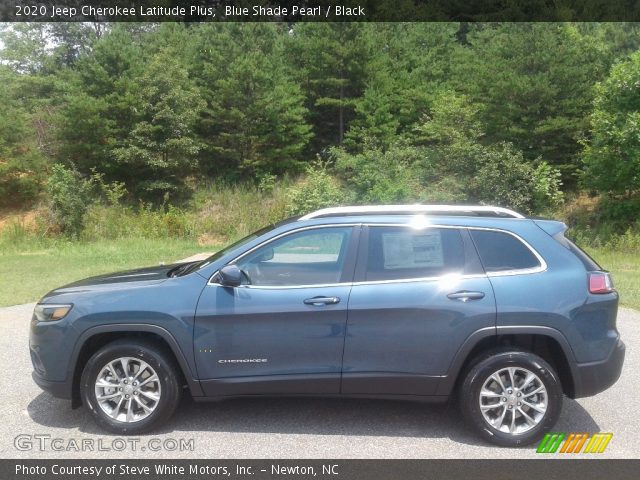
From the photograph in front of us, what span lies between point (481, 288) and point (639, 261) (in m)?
12.2

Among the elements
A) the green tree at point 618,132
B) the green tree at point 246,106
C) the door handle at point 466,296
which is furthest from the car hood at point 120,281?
the green tree at point 246,106

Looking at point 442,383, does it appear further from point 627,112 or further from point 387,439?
point 627,112

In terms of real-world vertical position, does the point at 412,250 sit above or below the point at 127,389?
above

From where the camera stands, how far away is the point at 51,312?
477 centimetres

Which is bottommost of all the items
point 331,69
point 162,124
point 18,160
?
point 18,160

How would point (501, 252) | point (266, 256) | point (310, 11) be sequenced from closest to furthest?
point (501, 252) → point (266, 256) → point (310, 11)

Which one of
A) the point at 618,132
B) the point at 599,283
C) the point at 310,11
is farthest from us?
the point at 310,11

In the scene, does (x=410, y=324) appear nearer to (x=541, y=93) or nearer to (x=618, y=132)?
(x=618, y=132)

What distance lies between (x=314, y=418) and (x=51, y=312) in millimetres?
2324

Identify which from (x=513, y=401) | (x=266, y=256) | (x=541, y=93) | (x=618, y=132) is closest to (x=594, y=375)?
(x=513, y=401)

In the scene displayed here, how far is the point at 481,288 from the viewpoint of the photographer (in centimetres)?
452

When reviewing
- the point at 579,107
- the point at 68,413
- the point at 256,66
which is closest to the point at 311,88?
the point at 256,66

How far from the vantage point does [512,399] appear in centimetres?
449

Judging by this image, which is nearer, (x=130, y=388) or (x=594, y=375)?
(x=594, y=375)
